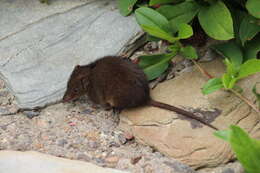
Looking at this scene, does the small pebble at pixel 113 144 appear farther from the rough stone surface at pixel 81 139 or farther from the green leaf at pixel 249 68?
the green leaf at pixel 249 68

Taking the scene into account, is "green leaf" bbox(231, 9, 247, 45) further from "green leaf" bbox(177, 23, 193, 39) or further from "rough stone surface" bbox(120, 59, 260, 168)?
"green leaf" bbox(177, 23, 193, 39)

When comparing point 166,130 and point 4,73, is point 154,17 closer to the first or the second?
point 166,130

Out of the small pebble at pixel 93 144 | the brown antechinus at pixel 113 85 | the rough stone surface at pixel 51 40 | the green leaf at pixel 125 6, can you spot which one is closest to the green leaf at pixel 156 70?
the brown antechinus at pixel 113 85

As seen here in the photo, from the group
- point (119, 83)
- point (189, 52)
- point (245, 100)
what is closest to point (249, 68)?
point (245, 100)

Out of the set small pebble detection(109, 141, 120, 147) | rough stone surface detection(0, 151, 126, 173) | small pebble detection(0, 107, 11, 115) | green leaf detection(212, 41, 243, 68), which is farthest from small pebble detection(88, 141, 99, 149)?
green leaf detection(212, 41, 243, 68)

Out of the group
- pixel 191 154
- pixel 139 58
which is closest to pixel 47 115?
pixel 139 58

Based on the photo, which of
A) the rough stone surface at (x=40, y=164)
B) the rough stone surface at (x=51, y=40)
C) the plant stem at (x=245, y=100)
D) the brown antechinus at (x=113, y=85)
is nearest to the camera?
the rough stone surface at (x=40, y=164)
